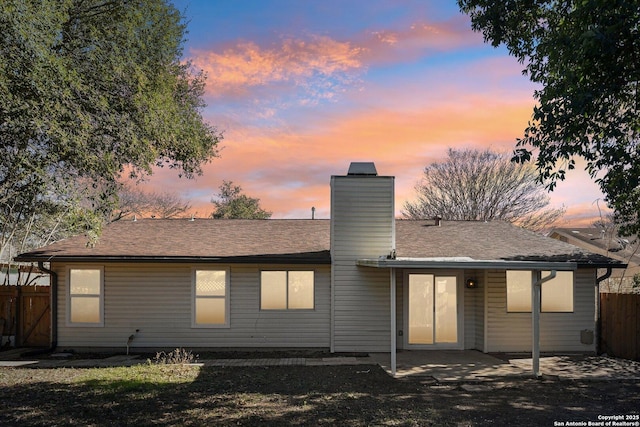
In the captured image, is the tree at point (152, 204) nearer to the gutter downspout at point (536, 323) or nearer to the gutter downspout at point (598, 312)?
the gutter downspout at point (598, 312)

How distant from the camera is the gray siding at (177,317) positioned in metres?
12.6

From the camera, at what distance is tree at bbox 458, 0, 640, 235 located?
7372 mm

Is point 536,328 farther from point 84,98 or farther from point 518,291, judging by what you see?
→ point 84,98

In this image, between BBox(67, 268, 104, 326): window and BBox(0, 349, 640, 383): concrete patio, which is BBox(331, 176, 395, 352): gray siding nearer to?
BBox(0, 349, 640, 383): concrete patio

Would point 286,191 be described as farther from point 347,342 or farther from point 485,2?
point 485,2

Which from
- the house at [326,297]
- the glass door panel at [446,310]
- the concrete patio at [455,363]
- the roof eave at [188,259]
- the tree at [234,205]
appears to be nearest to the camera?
the concrete patio at [455,363]

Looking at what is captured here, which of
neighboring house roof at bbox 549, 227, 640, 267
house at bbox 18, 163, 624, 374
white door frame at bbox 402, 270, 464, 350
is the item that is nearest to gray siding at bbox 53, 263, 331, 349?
house at bbox 18, 163, 624, 374

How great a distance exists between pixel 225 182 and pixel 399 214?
40.9ft

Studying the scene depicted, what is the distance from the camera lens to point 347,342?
12586mm

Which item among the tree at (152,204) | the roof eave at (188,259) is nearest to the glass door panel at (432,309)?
the roof eave at (188,259)

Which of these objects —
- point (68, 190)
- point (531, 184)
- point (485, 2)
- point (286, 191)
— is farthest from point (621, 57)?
point (531, 184)

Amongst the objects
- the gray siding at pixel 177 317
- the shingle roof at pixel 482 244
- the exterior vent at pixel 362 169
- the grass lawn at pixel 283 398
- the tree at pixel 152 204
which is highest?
the tree at pixel 152 204

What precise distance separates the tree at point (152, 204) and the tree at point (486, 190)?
1757 centimetres

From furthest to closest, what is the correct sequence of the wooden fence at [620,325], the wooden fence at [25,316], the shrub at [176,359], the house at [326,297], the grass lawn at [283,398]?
the wooden fence at [25,316], the house at [326,297], the wooden fence at [620,325], the shrub at [176,359], the grass lawn at [283,398]
